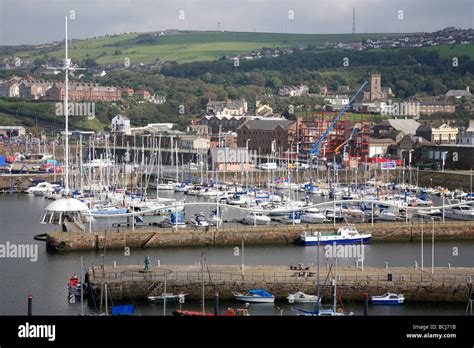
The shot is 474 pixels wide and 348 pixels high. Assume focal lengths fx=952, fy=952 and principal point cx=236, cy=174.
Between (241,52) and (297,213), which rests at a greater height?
(241,52)

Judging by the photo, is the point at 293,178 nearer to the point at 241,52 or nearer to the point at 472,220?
the point at 472,220

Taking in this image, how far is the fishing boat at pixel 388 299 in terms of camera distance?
5.94m

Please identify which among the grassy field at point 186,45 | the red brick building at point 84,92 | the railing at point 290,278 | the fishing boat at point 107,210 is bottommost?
the railing at point 290,278

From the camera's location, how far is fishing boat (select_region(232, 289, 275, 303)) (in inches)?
235

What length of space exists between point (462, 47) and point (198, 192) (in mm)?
17103

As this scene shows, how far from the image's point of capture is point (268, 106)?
29094 millimetres

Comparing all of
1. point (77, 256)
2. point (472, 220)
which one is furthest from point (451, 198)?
point (77, 256)

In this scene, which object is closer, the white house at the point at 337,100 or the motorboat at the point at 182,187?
the motorboat at the point at 182,187

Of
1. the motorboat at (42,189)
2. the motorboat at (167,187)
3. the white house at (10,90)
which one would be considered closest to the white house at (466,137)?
the motorboat at (167,187)

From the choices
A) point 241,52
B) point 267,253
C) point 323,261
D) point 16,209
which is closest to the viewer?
point 323,261

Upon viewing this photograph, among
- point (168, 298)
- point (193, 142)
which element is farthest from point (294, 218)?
point (193, 142)

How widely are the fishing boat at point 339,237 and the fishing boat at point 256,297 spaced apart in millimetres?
2772

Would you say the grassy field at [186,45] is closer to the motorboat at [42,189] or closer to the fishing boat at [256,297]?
the motorboat at [42,189]
